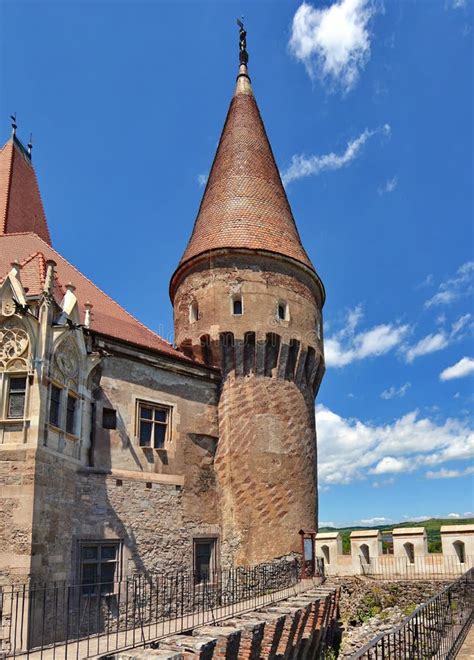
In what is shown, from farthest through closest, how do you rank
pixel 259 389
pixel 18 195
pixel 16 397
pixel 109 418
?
pixel 18 195, pixel 259 389, pixel 109 418, pixel 16 397

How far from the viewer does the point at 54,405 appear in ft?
40.3

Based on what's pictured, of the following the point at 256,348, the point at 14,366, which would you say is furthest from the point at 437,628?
the point at 256,348

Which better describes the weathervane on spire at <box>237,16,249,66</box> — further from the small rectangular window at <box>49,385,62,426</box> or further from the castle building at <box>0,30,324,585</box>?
the small rectangular window at <box>49,385,62,426</box>

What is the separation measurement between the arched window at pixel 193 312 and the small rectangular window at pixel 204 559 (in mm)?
6557

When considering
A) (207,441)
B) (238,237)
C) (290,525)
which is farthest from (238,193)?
(290,525)

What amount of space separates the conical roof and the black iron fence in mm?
11111

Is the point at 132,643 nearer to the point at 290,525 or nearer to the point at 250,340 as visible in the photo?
the point at 290,525

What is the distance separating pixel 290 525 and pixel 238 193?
10.9 m

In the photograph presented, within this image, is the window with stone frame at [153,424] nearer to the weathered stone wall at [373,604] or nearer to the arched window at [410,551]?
the weathered stone wall at [373,604]

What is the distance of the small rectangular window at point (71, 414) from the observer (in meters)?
12.8

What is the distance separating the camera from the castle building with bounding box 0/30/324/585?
1180 centimetres

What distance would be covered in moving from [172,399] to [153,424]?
0.98 metres

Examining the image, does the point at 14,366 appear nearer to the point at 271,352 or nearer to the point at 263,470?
the point at 263,470

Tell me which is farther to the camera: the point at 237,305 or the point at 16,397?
the point at 237,305
